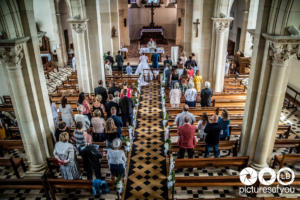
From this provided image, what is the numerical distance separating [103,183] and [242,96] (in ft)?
27.1

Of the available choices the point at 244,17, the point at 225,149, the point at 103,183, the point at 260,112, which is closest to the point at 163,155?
the point at 225,149

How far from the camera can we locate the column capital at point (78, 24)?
12.1 m

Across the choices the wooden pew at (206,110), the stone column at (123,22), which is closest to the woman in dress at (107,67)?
the wooden pew at (206,110)

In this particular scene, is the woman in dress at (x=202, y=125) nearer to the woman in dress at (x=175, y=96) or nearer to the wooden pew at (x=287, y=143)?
the wooden pew at (x=287, y=143)

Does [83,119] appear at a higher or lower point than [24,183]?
higher

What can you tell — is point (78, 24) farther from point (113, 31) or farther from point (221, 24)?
point (113, 31)

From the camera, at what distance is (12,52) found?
620cm

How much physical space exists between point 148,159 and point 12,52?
5.20 meters

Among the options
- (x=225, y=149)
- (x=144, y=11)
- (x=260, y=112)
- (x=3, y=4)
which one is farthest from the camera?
(x=144, y=11)

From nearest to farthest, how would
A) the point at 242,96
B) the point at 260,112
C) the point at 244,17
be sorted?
the point at 260,112 → the point at 242,96 → the point at 244,17

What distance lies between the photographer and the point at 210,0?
41.4ft

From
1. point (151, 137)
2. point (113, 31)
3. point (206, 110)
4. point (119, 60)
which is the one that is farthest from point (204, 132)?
point (113, 31)

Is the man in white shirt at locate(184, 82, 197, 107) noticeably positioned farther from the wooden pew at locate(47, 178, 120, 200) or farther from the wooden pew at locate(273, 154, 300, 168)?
the wooden pew at locate(47, 178, 120, 200)

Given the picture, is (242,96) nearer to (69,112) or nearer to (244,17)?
(69,112)
